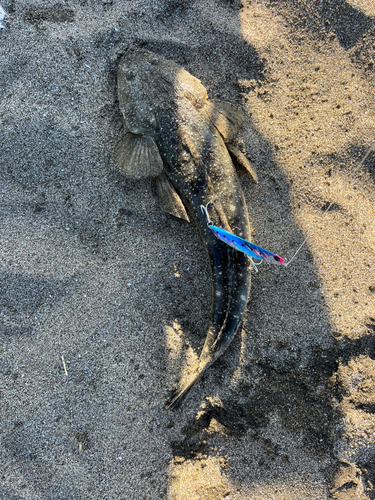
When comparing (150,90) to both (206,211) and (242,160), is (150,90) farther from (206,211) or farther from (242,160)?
(206,211)

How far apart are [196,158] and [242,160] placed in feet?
1.57

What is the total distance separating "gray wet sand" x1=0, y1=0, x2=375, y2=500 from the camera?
3.07 metres

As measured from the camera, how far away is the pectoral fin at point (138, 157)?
3.26 metres

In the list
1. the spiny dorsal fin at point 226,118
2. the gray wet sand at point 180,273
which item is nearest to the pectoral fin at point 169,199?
the gray wet sand at point 180,273

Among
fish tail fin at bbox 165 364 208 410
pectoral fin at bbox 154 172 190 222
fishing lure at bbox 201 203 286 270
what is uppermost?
fishing lure at bbox 201 203 286 270

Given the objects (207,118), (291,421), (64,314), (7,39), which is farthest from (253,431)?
(7,39)

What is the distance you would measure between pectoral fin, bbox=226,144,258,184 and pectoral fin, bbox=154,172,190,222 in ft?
2.25

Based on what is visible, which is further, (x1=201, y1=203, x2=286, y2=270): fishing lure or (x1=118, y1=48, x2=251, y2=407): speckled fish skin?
(x1=118, y1=48, x2=251, y2=407): speckled fish skin

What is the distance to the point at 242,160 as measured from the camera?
3293 millimetres

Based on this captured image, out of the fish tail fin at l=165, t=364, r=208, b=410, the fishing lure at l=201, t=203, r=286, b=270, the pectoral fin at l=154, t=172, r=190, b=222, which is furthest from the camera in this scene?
the pectoral fin at l=154, t=172, r=190, b=222

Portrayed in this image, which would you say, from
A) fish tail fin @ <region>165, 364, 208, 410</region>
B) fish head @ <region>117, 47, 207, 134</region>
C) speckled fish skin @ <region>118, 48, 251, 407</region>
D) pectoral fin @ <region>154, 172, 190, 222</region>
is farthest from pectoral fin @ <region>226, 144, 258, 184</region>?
fish tail fin @ <region>165, 364, 208, 410</region>

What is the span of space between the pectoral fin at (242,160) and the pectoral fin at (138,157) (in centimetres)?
71

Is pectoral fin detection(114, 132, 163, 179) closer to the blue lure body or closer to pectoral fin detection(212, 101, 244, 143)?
pectoral fin detection(212, 101, 244, 143)

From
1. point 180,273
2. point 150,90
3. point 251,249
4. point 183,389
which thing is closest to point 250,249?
point 251,249
